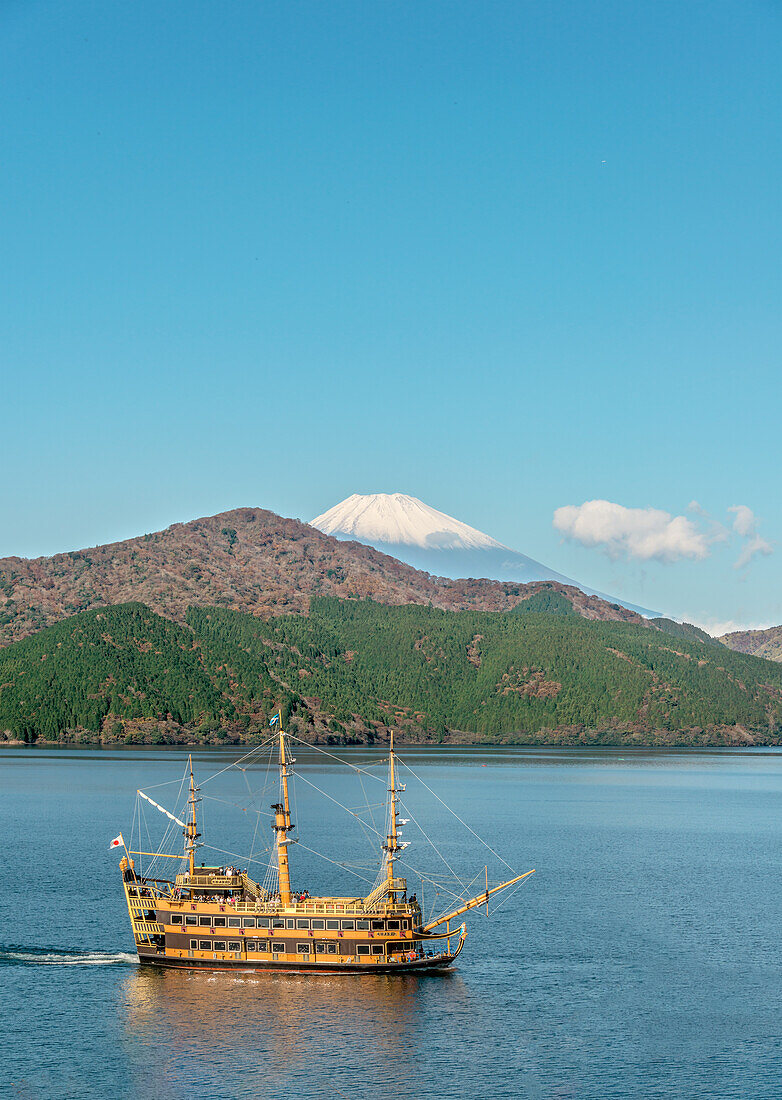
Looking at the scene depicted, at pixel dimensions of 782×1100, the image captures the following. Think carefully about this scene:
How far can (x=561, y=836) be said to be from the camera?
611 feet

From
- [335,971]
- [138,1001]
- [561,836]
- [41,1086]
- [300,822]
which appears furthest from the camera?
[300,822]

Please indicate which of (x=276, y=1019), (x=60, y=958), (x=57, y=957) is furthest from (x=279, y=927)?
(x=57, y=957)

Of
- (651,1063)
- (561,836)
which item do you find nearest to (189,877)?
(651,1063)

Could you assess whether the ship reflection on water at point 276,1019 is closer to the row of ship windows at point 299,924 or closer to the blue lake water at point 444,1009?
the blue lake water at point 444,1009

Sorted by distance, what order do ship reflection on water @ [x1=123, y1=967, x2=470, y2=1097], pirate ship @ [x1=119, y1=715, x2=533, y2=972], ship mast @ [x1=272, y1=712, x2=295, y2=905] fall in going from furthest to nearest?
ship mast @ [x1=272, y1=712, x2=295, y2=905] < pirate ship @ [x1=119, y1=715, x2=533, y2=972] < ship reflection on water @ [x1=123, y1=967, x2=470, y2=1097]

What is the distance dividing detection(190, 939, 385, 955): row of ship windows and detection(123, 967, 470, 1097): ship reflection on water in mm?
1863

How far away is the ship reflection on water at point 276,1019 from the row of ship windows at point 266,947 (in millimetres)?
1863

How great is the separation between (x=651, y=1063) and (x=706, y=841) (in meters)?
112

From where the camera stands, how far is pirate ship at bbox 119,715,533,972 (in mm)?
99562

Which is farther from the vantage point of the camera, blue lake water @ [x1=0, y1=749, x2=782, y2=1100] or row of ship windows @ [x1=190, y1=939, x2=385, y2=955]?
row of ship windows @ [x1=190, y1=939, x2=385, y2=955]

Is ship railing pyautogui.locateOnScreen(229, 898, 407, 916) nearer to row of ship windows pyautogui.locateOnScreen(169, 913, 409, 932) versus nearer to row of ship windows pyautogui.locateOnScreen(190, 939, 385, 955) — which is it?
row of ship windows pyautogui.locateOnScreen(169, 913, 409, 932)

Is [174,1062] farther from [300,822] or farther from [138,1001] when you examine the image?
[300,822]

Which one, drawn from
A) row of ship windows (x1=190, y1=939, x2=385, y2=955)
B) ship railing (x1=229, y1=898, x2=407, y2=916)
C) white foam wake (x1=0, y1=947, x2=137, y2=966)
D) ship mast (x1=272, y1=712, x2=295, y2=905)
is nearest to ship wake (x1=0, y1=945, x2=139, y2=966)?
white foam wake (x1=0, y1=947, x2=137, y2=966)

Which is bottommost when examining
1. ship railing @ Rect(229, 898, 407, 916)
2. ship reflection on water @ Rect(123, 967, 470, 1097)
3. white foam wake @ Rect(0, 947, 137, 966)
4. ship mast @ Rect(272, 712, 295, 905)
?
ship reflection on water @ Rect(123, 967, 470, 1097)
